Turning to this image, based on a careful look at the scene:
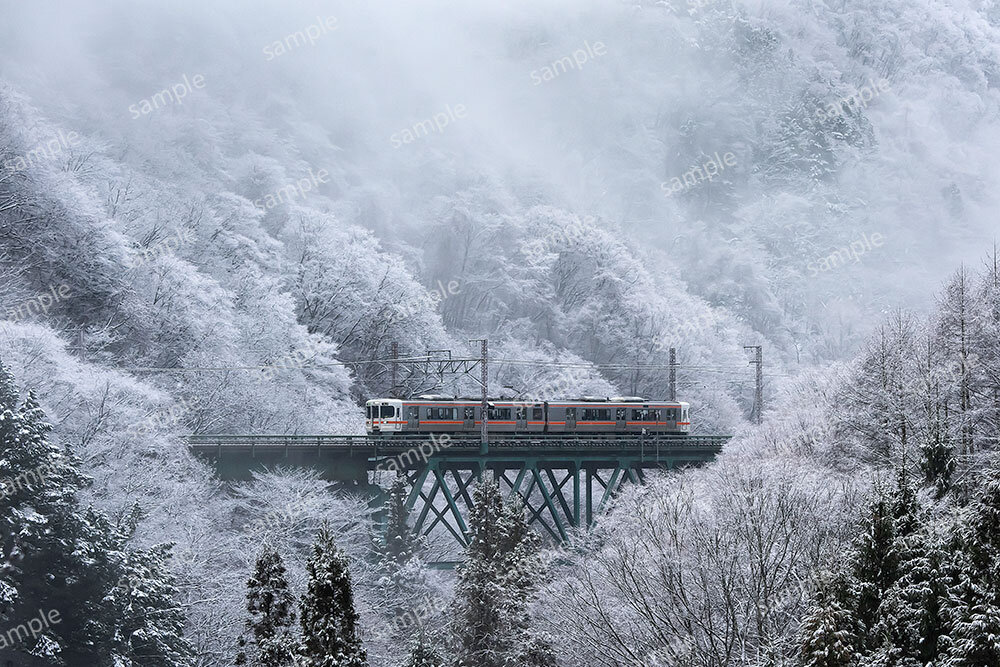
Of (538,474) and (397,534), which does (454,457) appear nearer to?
(538,474)

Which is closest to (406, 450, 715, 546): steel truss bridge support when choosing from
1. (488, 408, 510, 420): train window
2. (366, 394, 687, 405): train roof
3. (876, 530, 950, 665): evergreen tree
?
(488, 408, 510, 420): train window

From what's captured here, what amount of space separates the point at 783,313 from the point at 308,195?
64674mm

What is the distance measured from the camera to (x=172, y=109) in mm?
103188

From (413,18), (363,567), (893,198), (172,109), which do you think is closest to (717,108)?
(893,198)

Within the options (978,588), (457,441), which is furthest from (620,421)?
(978,588)

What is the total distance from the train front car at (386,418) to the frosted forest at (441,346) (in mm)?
559

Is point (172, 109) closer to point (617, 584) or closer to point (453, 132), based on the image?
point (453, 132)

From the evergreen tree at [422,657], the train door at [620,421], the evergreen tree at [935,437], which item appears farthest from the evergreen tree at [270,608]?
the train door at [620,421]

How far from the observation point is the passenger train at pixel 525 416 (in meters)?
58.1

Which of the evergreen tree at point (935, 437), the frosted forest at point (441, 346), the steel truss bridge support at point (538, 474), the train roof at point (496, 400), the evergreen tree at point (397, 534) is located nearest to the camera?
the evergreen tree at point (935, 437)

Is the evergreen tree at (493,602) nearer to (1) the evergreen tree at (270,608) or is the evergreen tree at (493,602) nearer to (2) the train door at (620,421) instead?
(1) the evergreen tree at (270,608)

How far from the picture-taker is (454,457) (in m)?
55.5

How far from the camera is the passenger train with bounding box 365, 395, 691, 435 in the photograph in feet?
191

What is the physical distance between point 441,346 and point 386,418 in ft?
101
